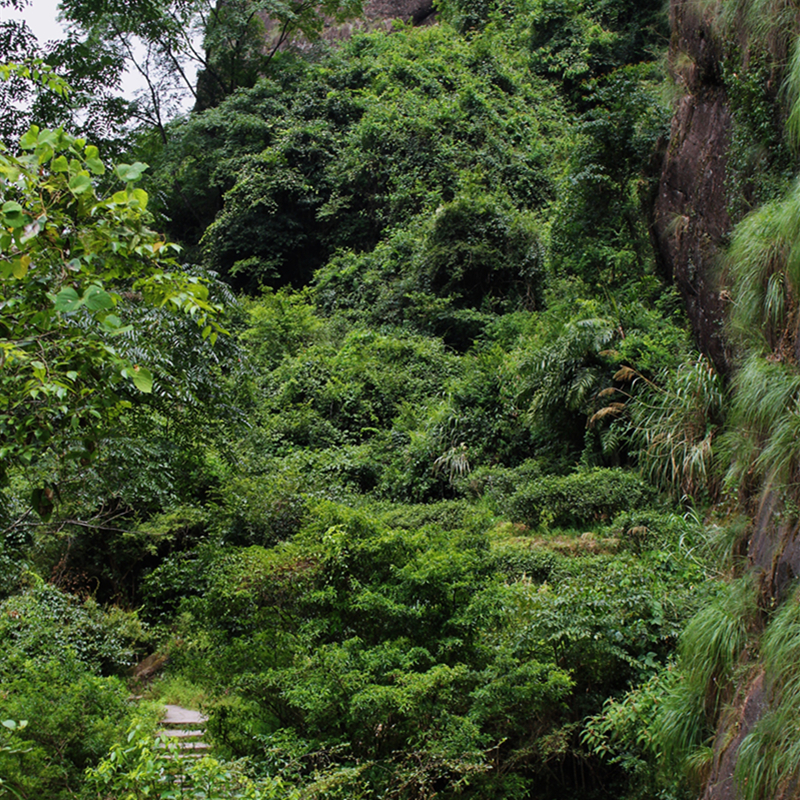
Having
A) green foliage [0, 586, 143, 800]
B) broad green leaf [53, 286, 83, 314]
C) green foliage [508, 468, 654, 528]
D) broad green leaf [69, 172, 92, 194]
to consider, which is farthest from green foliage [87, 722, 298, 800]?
green foliage [508, 468, 654, 528]

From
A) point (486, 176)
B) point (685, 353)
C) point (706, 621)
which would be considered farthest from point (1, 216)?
point (486, 176)

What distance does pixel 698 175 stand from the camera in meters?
9.50

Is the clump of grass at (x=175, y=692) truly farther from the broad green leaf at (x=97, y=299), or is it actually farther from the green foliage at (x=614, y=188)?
the green foliage at (x=614, y=188)

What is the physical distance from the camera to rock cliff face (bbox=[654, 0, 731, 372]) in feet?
29.3

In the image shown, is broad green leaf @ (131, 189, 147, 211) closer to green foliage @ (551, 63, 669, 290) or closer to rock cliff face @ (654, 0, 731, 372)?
rock cliff face @ (654, 0, 731, 372)

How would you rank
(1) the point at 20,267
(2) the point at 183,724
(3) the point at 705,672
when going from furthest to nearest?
(2) the point at 183,724 → (3) the point at 705,672 → (1) the point at 20,267

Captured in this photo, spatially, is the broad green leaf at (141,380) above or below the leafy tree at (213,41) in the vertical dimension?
below

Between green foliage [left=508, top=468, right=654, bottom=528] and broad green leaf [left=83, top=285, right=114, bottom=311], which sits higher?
broad green leaf [left=83, top=285, right=114, bottom=311]

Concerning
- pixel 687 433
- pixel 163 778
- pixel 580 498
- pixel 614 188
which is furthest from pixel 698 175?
pixel 163 778

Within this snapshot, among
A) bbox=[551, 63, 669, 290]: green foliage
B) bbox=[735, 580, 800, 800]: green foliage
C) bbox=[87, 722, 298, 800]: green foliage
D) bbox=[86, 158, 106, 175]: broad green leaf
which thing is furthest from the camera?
bbox=[551, 63, 669, 290]: green foliage

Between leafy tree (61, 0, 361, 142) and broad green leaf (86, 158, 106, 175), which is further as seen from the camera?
leafy tree (61, 0, 361, 142)

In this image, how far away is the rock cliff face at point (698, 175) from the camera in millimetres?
8922

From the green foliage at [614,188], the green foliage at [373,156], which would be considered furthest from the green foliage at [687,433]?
the green foliage at [373,156]

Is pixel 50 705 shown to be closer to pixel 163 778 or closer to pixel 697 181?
pixel 163 778
